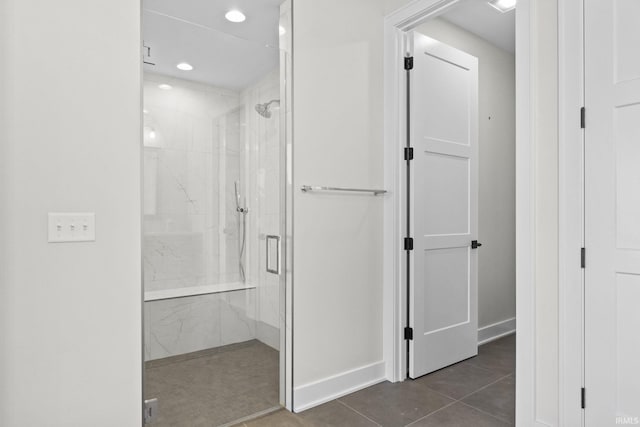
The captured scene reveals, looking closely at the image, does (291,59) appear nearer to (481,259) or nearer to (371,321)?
(371,321)

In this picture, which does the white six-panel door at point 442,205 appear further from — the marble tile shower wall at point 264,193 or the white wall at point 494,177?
the marble tile shower wall at point 264,193

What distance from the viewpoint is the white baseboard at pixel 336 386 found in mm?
2281

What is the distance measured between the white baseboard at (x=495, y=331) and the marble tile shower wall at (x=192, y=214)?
229cm

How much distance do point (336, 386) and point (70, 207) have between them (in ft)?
5.88

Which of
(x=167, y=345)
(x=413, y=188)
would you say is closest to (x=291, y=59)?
(x=413, y=188)

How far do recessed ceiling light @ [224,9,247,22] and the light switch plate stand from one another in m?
1.59

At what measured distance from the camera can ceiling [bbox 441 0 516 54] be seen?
3139mm

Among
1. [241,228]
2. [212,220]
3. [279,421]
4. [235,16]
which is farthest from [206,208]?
[235,16]

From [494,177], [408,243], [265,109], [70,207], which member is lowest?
[408,243]

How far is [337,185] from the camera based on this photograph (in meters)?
2.49
